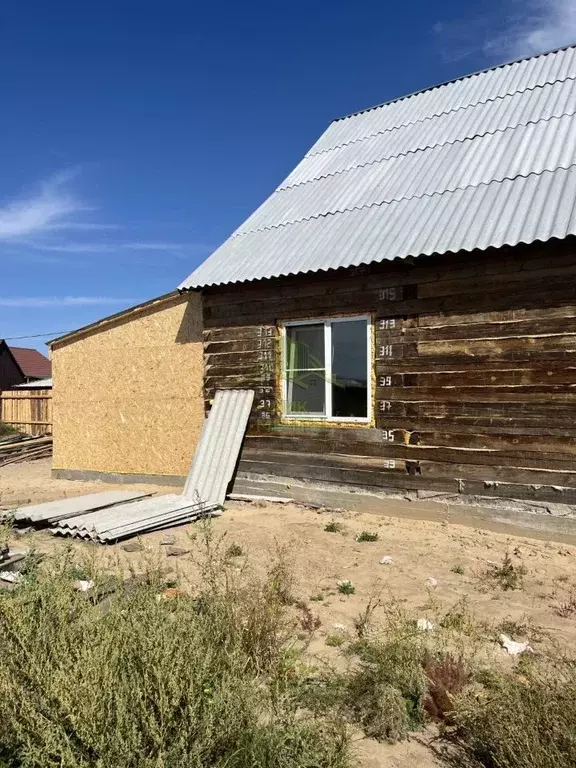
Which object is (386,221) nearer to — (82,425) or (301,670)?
(301,670)

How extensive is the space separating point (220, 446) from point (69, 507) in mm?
2469

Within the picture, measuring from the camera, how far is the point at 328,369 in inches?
349

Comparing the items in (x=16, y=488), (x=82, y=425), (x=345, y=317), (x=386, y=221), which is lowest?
(x=16, y=488)

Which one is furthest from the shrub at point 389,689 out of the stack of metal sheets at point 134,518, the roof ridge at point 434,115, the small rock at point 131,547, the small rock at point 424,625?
the roof ridge at point 434,115

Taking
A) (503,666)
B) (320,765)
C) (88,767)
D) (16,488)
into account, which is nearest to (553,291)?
(503,666)

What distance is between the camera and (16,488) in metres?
11.8

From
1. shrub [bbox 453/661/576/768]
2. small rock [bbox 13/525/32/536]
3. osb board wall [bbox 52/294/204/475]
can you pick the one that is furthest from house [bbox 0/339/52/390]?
shrub [bbox 453/661/576/768]

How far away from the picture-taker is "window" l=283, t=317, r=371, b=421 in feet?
28.3

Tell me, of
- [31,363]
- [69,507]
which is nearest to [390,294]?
[69,507]

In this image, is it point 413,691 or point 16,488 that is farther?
point 16,488

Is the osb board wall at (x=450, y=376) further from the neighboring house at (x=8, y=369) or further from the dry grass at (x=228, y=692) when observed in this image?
the neighboring house at (x=8, y=369)

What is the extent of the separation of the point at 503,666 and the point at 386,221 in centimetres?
648

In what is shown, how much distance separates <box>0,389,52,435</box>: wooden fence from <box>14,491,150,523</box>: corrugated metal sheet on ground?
45.8 feet

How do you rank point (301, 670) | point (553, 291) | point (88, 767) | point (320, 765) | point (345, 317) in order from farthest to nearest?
point (345, 317) < point (553, 291) < point (301, 670) < point (320, 765) < point (88, 767)
